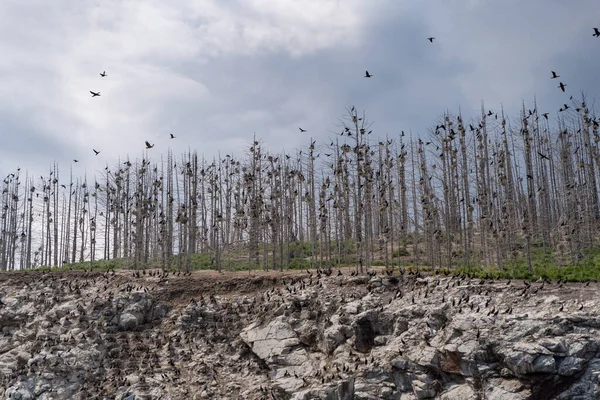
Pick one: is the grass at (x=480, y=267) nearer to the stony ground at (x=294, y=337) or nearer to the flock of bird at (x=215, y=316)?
the flock of bird at (x=215, y=316)

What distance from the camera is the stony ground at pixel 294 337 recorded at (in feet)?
41.1

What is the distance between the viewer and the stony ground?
12516 mm

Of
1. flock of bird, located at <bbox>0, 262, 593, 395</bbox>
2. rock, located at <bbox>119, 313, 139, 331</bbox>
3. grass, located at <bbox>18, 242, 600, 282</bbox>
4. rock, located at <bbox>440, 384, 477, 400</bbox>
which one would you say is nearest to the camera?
rock, located at <bbox>440, 384, 477, 400</bbox>

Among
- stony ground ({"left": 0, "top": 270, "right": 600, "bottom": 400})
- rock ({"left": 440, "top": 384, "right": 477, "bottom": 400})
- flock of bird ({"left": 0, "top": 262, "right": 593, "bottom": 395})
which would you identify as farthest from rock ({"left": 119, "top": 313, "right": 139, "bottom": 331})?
rock ({"left": 440, "top": 384, "right": 477, "bottom": 400})

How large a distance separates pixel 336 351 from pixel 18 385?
12873mm

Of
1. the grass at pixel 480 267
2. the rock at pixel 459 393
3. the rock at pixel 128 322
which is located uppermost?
the grass at pixel 480 267

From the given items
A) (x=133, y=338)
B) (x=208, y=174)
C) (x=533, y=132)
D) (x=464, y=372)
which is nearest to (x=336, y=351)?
(x=464, y=372)

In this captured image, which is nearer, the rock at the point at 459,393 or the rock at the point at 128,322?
the rock at the point at 459,393

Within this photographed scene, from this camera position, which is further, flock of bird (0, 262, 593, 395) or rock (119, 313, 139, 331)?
rock (119, 313, 139, 331)

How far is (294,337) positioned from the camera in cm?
1758

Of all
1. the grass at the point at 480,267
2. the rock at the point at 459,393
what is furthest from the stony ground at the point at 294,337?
the grass at the point at 480,267

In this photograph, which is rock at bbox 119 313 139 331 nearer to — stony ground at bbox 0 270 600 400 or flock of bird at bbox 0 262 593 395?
stony ground at bbox 0 270 600 400

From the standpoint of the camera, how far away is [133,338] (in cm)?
2025

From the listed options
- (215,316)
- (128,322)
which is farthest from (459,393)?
(128,322)
